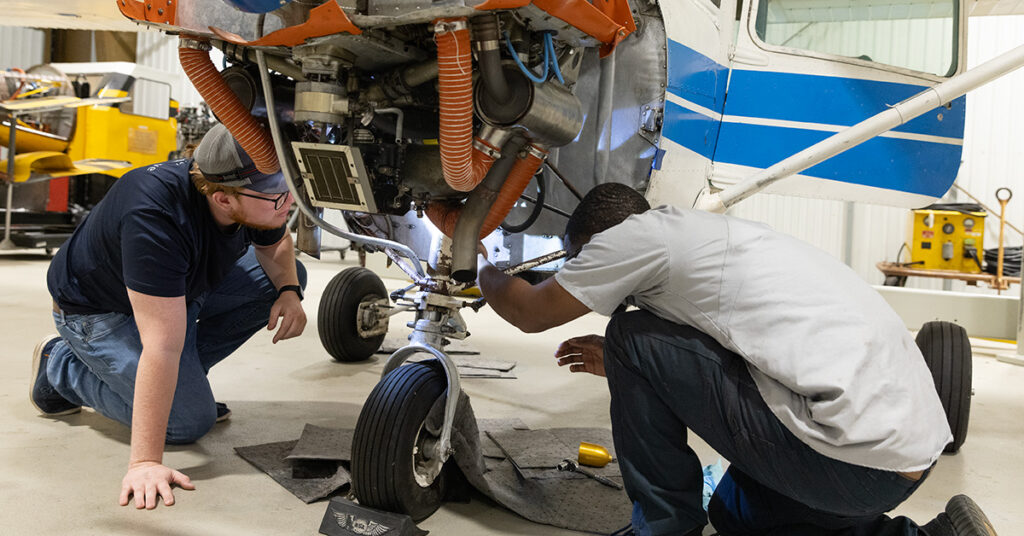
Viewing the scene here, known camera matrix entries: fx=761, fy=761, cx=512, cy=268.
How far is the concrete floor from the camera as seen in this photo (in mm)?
1756

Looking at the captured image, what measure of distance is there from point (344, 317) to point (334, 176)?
192cm

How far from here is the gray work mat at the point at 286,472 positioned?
192 cm

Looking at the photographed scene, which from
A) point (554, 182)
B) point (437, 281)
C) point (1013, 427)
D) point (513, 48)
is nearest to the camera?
point (513, 48)

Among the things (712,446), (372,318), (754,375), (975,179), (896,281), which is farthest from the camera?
(975,179)

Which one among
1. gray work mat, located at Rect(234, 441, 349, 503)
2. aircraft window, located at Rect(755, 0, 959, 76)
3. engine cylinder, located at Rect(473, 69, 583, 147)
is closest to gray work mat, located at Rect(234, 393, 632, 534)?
gray work mat, located at Rect(234, 441, 349, 503)

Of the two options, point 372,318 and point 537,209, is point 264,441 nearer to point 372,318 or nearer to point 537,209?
point 537,209

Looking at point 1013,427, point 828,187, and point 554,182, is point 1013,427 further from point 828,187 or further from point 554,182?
point 554,182

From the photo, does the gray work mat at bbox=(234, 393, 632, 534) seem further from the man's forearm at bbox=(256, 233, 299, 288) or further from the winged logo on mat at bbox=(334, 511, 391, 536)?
the man's forearm at bbox=(256, 233, 299, 288)

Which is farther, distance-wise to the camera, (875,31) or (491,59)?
(875,31)

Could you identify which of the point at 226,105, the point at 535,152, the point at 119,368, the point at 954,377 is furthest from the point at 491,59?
the point at 954,377

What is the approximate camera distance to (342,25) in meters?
1.48

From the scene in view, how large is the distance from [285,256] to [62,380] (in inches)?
30.5

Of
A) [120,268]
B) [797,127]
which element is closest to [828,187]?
[797,127]

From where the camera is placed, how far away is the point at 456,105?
5.09 feet
